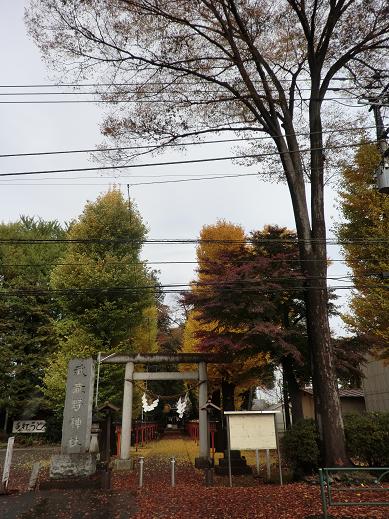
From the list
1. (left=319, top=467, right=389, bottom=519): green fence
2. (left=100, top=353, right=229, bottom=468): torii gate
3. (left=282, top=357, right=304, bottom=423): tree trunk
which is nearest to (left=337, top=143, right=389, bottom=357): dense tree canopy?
(left=282, top=357, right=304, bottom=423): tree trunk

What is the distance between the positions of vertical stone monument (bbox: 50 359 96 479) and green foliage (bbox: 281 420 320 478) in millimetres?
5695

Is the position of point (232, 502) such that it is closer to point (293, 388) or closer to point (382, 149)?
point (293, 388)

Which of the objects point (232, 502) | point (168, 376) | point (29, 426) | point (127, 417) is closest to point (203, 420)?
point (168, 376)

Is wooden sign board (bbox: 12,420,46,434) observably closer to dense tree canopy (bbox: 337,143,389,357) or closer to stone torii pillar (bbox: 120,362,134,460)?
stone torii pillar (bbox: 120,362,134,460)

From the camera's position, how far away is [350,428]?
11.4 metres

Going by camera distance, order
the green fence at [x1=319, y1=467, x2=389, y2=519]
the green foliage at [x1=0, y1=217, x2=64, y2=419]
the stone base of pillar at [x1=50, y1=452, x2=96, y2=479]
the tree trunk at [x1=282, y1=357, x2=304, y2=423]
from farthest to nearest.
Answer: the green foliage at [x1=0, y1=217, x2=64, y2=419], the tree trunk at [x1=282, y1=357, x2=304, y2=423], the stone base of pillar at [x1=50, y1=452, x2=96, y2=479], the green fence at [x1=319, y1=467, x2=389, y2=519]

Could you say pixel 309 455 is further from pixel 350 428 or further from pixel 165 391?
pixel 165 391

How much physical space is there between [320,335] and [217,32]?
984 cm

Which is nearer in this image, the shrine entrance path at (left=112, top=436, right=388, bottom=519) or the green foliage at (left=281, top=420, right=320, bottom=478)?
the shrine entrance path at (left=112, top=436, right=388, bottom=519)

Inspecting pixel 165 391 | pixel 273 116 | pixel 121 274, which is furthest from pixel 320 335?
pixel 165 391

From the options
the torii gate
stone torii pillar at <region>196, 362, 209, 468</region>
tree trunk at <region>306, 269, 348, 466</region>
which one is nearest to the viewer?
tree trunk at <region>306, 269, 348, 466</region>

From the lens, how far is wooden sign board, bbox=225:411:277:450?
10.8 metres

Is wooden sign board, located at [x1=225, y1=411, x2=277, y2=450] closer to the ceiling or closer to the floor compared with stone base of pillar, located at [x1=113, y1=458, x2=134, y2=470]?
closer to the ceiling

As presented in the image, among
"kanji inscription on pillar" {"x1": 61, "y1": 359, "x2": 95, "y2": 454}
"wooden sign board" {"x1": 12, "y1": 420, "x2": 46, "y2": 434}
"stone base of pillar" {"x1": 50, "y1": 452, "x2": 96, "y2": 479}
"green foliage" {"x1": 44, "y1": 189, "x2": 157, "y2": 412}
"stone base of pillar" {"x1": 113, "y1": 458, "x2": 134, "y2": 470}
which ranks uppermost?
"green foliage" {"x1": 44, "y1": 189, "x2": 157, "y2": 412}
